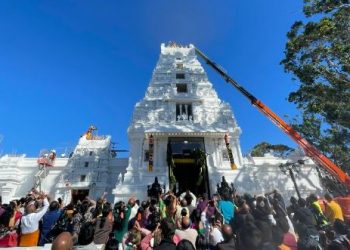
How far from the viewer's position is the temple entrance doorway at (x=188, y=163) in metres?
15.7

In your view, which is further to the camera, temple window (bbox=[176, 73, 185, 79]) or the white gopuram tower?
temple window (bbox=[176, 73, 185, 79])

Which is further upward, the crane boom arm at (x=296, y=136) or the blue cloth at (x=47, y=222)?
the crane boom arm at (x=296, y=136)

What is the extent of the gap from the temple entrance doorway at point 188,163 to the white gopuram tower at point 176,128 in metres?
0.11

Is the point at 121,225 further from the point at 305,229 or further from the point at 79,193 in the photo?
the point at 79,193

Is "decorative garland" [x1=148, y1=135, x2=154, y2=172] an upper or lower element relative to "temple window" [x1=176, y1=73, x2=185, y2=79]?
lower

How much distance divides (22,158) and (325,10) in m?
27.3

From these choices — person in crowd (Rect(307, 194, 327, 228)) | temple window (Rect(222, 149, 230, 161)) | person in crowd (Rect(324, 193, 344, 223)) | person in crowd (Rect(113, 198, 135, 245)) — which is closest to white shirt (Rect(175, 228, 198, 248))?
person in crowd (Rect(113, 198, 135, 245))

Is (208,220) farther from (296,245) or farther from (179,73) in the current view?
(179,73)

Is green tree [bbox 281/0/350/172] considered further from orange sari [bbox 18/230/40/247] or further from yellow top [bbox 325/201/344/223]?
orange sari [bbox 18/230/40/247]

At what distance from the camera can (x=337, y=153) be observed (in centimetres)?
1889

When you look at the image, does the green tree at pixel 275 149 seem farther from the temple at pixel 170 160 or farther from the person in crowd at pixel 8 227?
the person in crowd at pixel 8 227

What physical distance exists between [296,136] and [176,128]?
8.19 meters

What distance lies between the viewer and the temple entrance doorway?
15.7 meters

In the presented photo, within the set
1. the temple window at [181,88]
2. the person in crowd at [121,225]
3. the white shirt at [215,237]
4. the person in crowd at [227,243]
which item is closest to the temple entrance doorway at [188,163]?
the temple window at [181,88]
